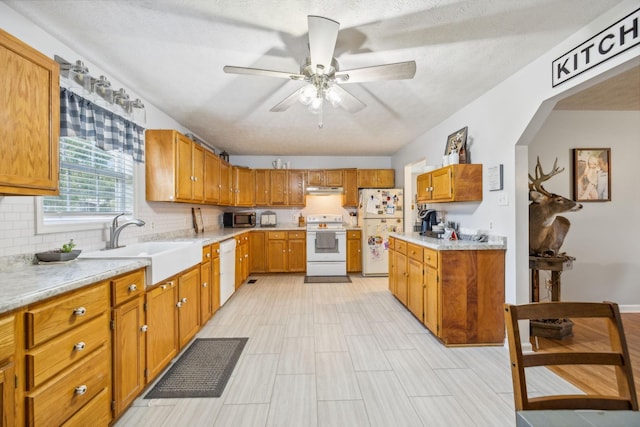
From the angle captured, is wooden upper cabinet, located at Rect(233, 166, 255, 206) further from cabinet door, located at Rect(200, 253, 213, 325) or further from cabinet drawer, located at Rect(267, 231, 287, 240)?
cabinet door, located at Rect(200, 253, 213, 325)

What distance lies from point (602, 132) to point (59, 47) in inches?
214

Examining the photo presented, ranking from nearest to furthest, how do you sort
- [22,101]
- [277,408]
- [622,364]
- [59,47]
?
[622,364] → [22,101] → [277,408] → [59,47]

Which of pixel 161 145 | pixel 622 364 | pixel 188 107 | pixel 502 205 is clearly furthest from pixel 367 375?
pixel 188 107

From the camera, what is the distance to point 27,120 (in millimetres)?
1374

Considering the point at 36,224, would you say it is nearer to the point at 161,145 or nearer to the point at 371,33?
the point at 161,145

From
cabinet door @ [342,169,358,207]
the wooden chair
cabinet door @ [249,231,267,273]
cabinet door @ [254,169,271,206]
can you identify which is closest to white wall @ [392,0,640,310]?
the wooden chair

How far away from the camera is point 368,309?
3.49 meters

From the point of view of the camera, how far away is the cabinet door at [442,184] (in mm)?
2888

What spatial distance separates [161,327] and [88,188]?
1309 millimetres

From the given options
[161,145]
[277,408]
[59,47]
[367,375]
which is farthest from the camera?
[161,145]

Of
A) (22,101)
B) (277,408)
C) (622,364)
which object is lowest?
(277,408)

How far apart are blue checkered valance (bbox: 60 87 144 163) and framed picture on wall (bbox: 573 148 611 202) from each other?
488 cm

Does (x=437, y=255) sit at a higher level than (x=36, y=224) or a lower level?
lower

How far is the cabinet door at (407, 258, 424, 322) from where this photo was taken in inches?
116
